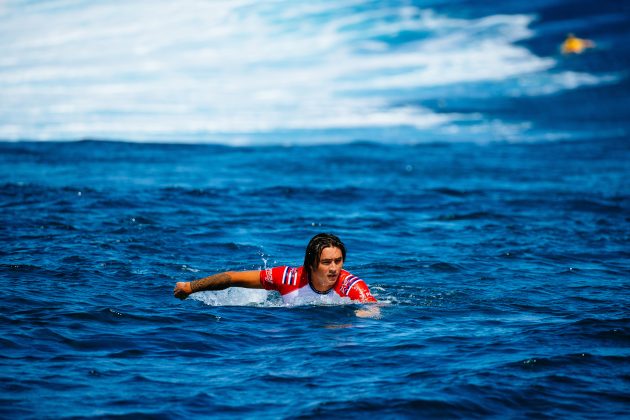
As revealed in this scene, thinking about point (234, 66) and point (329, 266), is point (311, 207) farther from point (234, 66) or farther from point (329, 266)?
point (234, 66)

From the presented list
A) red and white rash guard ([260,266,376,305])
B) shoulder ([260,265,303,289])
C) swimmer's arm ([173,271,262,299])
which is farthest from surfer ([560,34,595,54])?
swimmer's arm ([173,271,262,299])

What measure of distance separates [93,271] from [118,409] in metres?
3.99

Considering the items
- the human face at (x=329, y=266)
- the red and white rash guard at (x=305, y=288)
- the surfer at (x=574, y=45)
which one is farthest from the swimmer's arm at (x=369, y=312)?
the surfer at (x=574, y=45)

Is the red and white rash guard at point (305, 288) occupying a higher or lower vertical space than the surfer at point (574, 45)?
lower

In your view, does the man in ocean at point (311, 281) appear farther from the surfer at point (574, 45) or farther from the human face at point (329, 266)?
the surfer at point (574, 45)

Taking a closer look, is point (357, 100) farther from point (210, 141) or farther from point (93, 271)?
point (93, 271)

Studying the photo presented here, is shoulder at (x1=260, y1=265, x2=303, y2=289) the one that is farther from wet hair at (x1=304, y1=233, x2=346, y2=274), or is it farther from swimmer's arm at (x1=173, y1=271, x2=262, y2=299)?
wet hair at (x1=304, y1=233, x2=346, y2=274)

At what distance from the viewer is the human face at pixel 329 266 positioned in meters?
8.12

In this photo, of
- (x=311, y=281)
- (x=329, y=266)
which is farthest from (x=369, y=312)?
(x=311, y=281)

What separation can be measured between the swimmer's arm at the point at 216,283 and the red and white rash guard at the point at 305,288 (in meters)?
0.17

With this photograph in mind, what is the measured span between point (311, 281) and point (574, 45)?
91.3 feet

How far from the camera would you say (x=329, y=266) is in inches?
321

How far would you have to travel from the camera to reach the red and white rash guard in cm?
839

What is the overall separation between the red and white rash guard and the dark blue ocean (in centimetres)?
24
